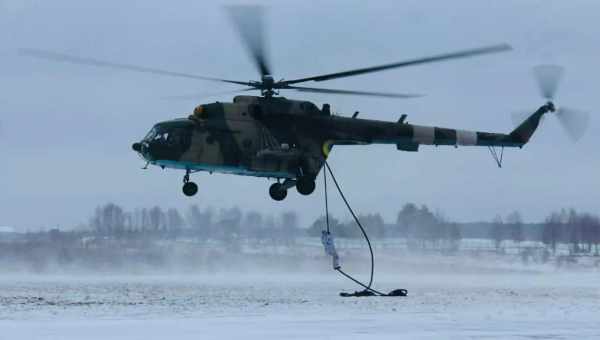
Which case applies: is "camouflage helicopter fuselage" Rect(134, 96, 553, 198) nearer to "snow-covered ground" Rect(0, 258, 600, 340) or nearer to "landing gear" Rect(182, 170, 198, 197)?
"landing gear" Rect(182, 170, 198, 197)

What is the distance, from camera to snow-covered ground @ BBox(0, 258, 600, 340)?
32688 millimetres

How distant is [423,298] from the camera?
4503 cm

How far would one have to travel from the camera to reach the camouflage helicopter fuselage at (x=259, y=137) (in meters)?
32.9

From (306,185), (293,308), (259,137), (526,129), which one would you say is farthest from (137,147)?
(526,129)

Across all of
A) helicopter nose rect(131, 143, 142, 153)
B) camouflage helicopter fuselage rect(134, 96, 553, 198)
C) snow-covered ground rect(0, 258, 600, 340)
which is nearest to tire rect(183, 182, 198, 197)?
camouflage helicopter fuselage rect(134, 96, 553, 198)

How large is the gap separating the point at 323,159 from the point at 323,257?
32.7 m

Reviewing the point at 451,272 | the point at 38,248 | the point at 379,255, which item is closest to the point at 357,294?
the point at 451,272

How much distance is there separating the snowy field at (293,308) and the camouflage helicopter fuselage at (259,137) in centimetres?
480

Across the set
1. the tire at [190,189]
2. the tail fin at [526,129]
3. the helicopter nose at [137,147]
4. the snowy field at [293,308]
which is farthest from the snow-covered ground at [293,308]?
the tail fin at [526,129]

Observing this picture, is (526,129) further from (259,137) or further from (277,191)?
(259,137)

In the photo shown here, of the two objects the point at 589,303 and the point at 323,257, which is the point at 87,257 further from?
the point at 589,303

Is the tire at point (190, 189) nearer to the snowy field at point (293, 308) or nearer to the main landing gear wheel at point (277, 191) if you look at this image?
the main landing gear wheel at point (277, 191)

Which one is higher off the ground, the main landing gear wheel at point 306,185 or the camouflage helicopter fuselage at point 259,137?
the camouflage helicopter fuselage at point 259,137

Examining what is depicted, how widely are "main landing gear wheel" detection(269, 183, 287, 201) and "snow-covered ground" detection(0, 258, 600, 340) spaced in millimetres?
3867
